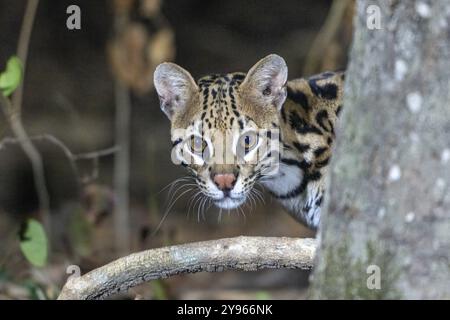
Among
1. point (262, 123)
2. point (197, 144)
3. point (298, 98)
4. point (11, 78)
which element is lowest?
point (197, 144)

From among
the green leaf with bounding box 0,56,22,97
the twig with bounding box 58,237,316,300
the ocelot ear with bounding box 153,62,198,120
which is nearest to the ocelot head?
the ocelot ear with bounding box 153,62,198,120

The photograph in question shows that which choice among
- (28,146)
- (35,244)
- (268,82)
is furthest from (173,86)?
(28,146)

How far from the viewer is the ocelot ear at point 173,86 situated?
532cm

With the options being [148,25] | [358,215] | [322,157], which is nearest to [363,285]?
[358,215]

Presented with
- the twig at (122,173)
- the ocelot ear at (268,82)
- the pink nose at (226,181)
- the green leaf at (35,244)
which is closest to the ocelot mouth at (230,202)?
the pink nose at (226,181)

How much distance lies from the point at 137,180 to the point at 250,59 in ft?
5.57

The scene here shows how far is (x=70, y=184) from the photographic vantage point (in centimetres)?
955

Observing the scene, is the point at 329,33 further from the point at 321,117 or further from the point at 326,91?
the point at 321,117

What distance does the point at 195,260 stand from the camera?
4543 mm

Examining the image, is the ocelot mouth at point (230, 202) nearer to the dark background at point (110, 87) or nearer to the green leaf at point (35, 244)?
the green leaf at point (35, 244)

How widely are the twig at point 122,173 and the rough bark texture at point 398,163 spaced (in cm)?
497

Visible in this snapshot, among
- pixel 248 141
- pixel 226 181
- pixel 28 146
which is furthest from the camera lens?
pixel 28 146

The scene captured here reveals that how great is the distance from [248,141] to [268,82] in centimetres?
37

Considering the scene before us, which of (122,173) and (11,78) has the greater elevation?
(11,78)
